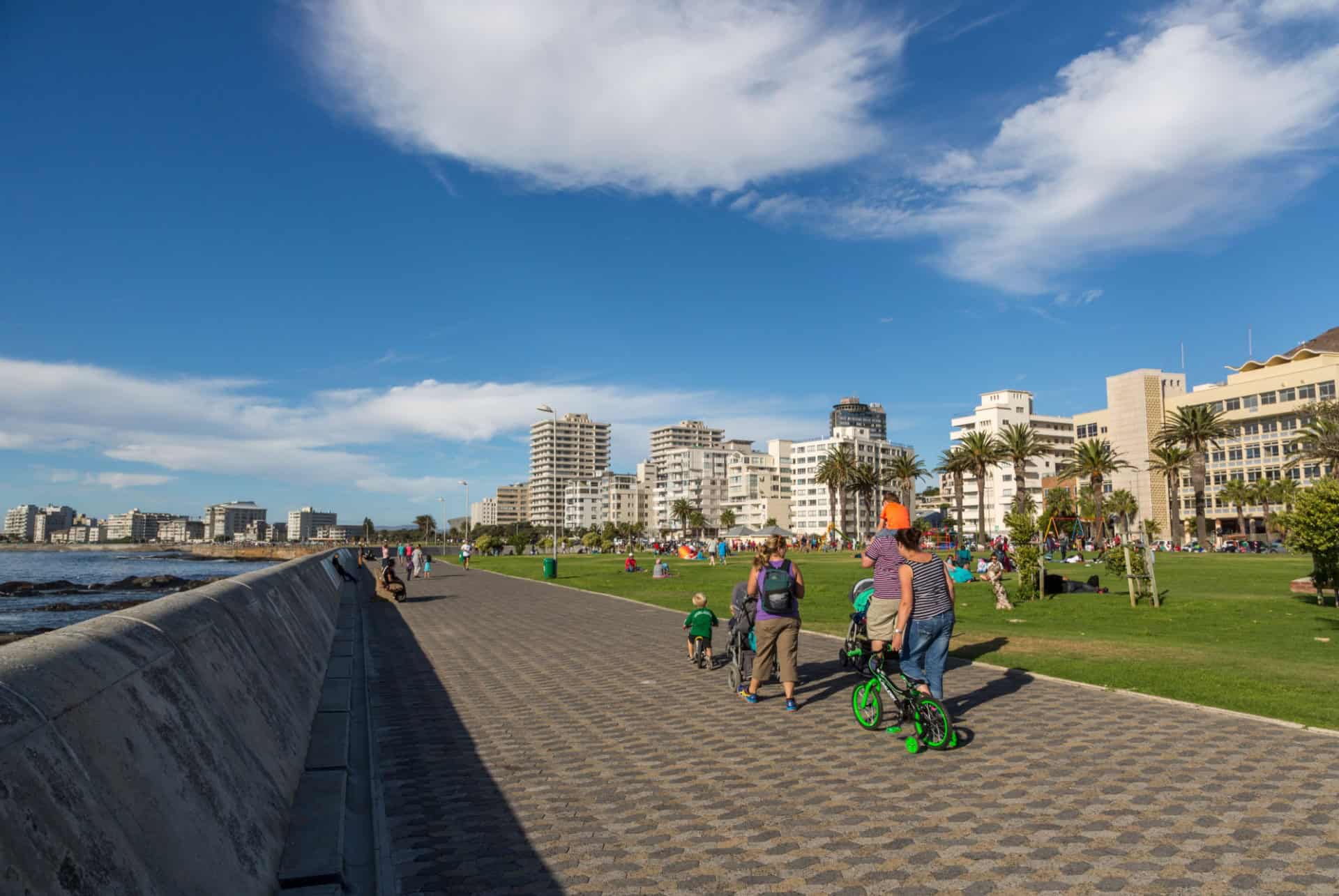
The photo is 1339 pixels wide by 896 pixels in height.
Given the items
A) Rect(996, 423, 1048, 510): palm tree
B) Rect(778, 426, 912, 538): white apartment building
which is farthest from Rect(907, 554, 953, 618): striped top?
Rect(778, 426, 912, 538): white apartment building

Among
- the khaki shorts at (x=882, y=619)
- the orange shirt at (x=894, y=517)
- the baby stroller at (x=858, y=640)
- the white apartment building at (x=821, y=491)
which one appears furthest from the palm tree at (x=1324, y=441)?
the white apartment building at (x=821, y=491)

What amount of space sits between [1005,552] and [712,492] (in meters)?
164

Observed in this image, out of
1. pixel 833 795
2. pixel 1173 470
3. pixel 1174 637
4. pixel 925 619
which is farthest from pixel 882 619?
pixel 1173 470

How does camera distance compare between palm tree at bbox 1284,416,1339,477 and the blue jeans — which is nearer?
the blue jeans

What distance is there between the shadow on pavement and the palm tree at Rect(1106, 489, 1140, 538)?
107 metres

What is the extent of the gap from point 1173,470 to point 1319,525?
229 ft

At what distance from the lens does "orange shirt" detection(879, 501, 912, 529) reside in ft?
27.2

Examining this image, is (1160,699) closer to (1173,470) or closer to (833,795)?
(833,795)

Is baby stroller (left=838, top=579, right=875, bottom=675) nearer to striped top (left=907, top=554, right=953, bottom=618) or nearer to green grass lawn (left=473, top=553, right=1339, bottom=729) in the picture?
green grass lawn (left=473, top=553, right=1339, bottom=729)

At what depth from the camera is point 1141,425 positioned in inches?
4345

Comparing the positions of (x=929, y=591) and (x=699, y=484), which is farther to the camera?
(x=699, y=484)

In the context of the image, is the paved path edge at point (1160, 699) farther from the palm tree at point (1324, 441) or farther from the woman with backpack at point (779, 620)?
the palm tree at point (1324, 441)

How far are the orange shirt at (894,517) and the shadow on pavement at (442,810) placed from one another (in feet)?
14.6

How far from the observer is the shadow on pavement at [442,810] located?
451 centimetres
